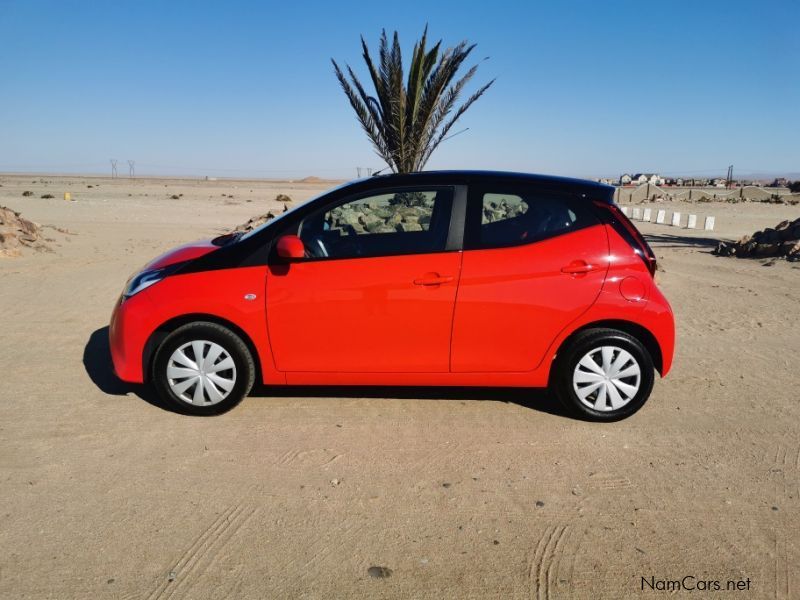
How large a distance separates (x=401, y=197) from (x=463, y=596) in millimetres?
3384

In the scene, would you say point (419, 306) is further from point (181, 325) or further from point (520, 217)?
point (181, 325)

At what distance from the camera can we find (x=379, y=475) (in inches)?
145

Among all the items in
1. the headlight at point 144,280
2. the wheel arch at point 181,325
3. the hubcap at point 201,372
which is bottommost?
the hubcap at point 201,372

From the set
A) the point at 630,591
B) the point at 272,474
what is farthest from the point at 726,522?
the point at 272,474

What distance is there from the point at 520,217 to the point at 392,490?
208 centimetres

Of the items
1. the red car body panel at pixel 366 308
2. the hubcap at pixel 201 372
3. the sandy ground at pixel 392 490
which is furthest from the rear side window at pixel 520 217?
the hubcap at pixel 201 372

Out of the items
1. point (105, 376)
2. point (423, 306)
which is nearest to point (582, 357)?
point (423, 306)

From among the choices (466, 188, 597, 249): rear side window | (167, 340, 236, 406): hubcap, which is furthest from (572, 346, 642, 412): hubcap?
(167, 340, 236, 406): hubcap

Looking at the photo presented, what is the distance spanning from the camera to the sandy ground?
9.23 feet

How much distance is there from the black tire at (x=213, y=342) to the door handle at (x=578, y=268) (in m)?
2.28

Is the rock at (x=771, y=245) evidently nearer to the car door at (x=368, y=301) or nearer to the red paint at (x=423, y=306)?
the red paint at (x=423, y=306)

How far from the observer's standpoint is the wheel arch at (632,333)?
4.32 m

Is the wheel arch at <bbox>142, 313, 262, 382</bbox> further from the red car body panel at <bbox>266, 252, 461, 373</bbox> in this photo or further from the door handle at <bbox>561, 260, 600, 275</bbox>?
the door handle at <bbox>561, 260, 600, 275</bbox>

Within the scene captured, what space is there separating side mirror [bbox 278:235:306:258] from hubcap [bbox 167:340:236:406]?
0.82 meters
